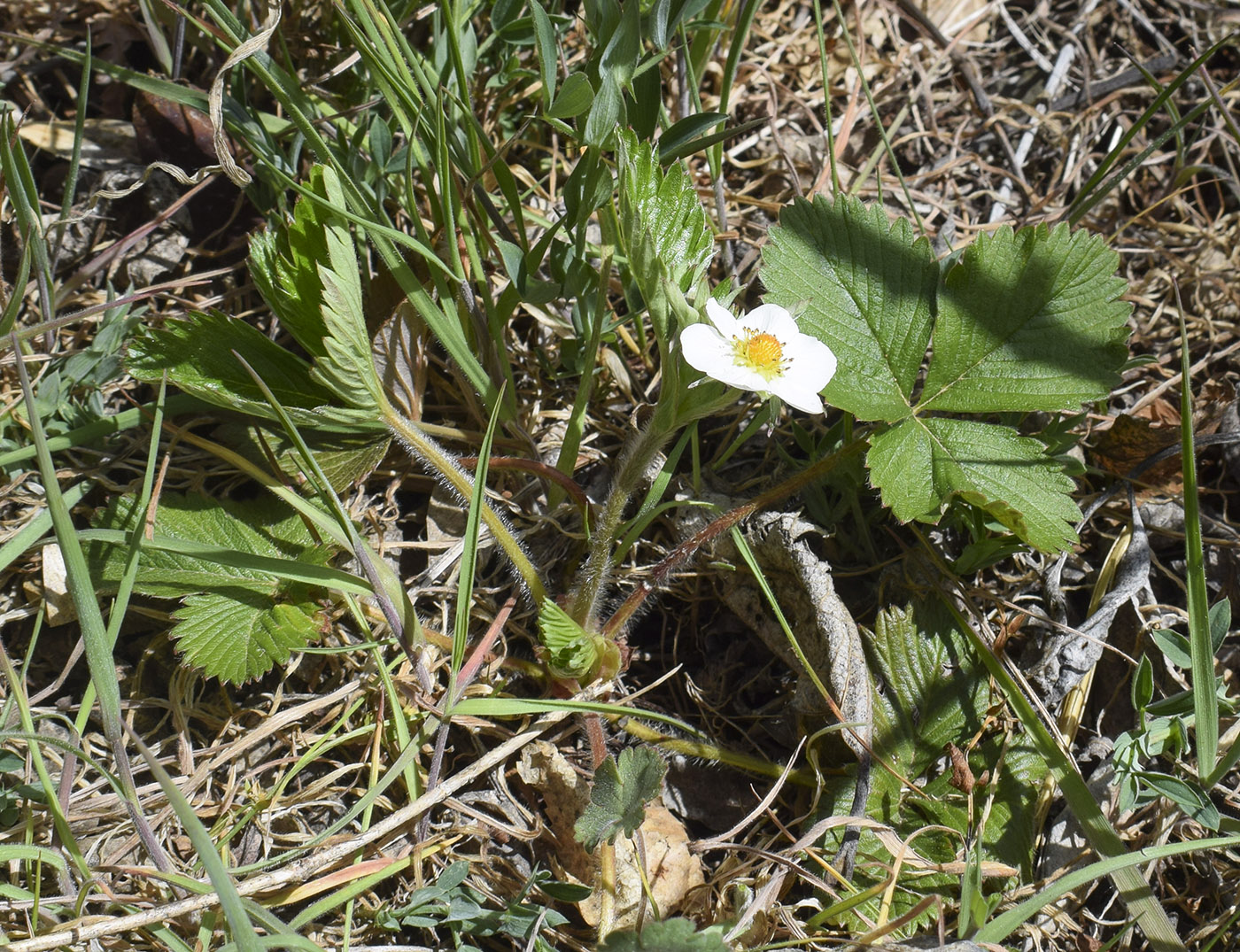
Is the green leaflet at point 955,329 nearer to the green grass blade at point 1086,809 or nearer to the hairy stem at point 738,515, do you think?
the hairy stem at point 738,515

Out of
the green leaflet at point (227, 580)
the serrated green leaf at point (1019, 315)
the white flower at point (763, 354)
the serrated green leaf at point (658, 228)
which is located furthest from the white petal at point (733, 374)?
the green leaflet at point (227, 580)

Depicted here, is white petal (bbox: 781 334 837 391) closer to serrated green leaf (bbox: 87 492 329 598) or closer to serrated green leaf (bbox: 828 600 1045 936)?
serrated green leaf (bbox: 828 600 1045 936)

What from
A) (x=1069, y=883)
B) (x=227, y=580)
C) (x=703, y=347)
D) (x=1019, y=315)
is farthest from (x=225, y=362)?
(x=1069, y=883)

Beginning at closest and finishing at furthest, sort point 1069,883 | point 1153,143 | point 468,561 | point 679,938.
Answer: point 679,938 → point 1069,883 → point 468,561 → point 1153,143

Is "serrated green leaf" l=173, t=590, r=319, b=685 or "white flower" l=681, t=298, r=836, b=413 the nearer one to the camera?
"white flower" l=681, t=298, r=836, b=413

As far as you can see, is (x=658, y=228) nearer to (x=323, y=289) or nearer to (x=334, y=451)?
(x=323, y=289)

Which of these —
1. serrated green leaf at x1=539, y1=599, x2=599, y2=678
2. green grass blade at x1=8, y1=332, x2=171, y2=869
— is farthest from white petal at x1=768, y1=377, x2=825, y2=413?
green grass blade at x1=8, y1=332, x2=171, y2=869
